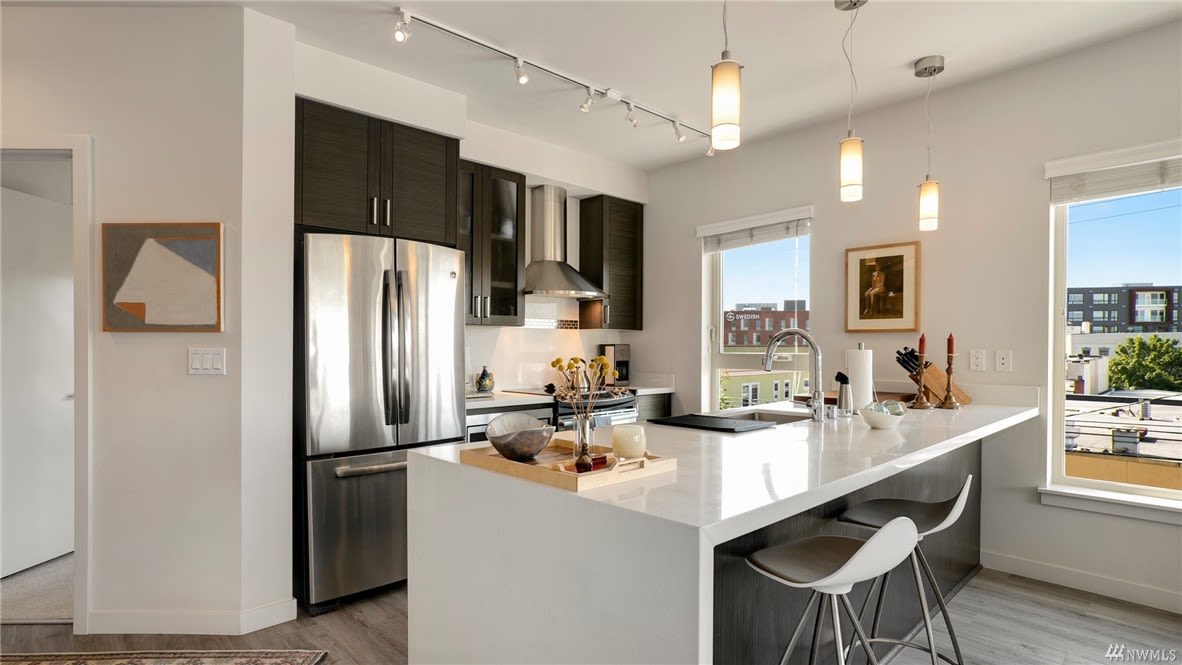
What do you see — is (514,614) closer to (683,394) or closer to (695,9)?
(695,9)

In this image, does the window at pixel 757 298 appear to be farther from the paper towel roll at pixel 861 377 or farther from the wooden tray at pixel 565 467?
the wooden tray at pixel 565 467

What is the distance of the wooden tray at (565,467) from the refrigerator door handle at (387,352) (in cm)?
146

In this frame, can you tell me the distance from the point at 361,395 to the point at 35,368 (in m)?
2.00

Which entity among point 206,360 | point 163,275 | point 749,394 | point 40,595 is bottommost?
point 40,595

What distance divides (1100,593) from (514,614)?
305 cm

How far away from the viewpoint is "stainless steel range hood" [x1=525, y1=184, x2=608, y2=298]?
442 cm

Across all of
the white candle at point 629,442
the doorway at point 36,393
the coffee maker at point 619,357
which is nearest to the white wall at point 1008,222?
the coffee maker at point 619,357

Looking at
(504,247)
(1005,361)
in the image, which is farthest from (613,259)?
(1005,361)

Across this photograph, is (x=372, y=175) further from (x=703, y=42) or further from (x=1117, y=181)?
(x=1117, y=181)

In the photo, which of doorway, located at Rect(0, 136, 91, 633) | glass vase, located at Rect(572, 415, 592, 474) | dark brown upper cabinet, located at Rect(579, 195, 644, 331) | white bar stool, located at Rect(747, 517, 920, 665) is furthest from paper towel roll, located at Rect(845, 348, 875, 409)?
doorway, located at Rect(0, 136, 91, 633)

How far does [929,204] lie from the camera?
276 cm

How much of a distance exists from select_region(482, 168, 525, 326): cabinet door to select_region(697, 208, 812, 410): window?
1412mm

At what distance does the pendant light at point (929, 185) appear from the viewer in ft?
9.05

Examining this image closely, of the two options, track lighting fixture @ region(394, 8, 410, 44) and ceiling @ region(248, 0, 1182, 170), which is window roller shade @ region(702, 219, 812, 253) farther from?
track lighting fixture @ region(394, 8, 410, 44)
